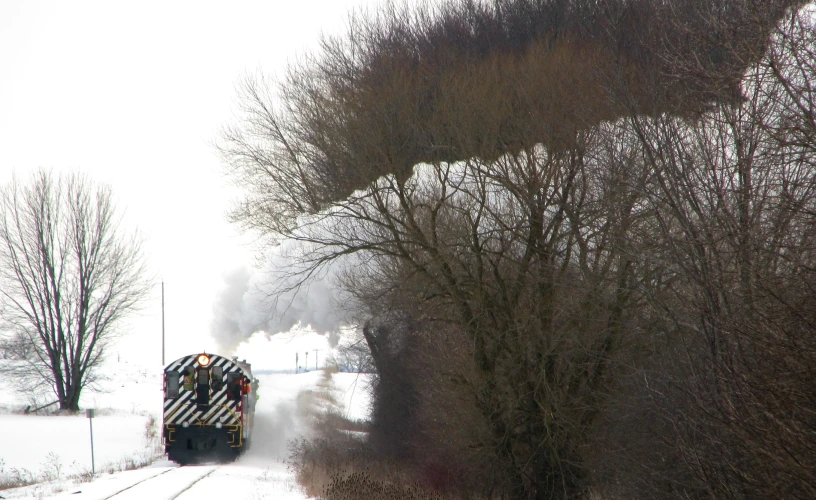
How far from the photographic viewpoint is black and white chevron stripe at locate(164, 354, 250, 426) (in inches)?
742

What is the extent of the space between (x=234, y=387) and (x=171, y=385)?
1.67 m

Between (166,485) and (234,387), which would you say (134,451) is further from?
(166,485)

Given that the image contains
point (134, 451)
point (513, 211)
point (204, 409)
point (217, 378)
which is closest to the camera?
point (513, 211)

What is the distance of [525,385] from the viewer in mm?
12641

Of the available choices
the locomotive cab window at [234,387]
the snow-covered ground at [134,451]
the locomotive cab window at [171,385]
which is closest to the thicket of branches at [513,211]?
the snow-covered ground at [134,451]

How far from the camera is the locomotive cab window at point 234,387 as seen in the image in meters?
19.1

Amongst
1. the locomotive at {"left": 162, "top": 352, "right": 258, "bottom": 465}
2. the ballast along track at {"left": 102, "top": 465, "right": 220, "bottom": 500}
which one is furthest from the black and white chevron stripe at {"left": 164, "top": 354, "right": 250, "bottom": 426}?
the ballast along track at {"left": 102, "top": 465, "right": 220, "bottom": 500}

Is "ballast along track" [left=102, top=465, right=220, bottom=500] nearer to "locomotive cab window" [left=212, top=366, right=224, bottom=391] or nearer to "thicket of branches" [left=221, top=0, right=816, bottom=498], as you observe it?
"locomotive cab window" [left=212, top=366, right=224, bottom=391]

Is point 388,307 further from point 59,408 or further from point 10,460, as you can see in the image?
point 59,408

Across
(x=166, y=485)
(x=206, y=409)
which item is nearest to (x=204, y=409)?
(x=206, y=409)

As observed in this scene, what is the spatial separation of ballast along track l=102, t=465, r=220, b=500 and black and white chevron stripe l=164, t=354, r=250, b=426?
186 centimetres

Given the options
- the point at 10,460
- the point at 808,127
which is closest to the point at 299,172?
the point at 808,127

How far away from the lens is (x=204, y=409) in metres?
19.0

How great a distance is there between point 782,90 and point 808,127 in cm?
173
